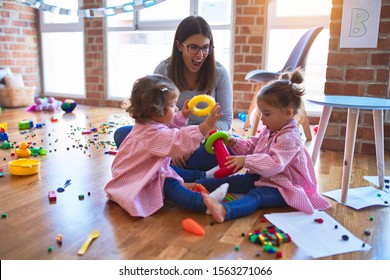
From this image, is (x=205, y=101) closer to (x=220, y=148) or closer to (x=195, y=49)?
(x=220, y=148)

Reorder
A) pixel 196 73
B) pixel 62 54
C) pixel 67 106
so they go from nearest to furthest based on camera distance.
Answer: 1. pixel 196 73
2. pixel 67 106
3. pixel 62 54

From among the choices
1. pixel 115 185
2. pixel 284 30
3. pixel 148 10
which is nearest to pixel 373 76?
pixel 284 30

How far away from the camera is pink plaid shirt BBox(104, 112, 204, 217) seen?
1424 mm

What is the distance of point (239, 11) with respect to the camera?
3623 mm

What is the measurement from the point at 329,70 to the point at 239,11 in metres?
1.43

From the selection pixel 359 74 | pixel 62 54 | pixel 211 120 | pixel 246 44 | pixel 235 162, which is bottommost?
pixel 235 162

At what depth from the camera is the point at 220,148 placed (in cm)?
153

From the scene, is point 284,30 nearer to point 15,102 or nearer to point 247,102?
point 247,102

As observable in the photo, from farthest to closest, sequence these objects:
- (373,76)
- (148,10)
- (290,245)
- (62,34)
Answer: (62,34) < (148,10) < (373,76) < (290,245)


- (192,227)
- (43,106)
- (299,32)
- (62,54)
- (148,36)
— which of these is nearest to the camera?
(192,227)

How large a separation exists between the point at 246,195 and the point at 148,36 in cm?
306

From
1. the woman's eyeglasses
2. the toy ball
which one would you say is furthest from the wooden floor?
the toy ball

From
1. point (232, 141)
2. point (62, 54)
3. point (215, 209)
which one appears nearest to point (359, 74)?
point (232, 141)

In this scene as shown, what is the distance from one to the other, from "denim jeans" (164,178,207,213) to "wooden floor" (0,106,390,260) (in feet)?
0.09
